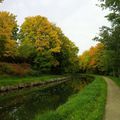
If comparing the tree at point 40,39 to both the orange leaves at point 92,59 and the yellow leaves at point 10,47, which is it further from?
the orange leaves at point 92,59

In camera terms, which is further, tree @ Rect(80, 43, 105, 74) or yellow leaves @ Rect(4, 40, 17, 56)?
tree @ Rect(80, 43, 105, 74)

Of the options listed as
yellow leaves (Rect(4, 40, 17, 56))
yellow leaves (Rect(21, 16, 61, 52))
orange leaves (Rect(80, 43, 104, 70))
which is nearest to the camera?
yellow leaves (Rect(4, 40, 17, 56))

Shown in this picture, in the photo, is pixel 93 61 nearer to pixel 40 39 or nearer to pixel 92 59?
pixel 92 59

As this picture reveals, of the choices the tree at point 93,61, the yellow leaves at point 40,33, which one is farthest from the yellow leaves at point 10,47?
the tree at point 93,61

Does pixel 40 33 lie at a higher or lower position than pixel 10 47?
higher

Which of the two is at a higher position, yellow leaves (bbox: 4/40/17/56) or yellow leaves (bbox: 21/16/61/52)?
yellow leaves (bbox: 21/16/61/52)

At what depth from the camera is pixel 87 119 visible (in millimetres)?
14453

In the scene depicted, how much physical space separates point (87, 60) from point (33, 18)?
56.1 meters

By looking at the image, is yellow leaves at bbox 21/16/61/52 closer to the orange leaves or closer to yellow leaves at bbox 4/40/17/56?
yellow leaves at bbox 4/40/17/56

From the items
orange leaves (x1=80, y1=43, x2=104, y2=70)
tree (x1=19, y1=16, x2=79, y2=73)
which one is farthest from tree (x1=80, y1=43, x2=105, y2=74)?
tree (x1=19, y1=16, x2=79, y2=73)

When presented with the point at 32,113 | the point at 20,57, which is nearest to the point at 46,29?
the point at 20,57

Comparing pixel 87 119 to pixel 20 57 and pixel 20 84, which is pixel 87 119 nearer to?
pixel 20 84

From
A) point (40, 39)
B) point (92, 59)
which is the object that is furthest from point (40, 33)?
point (92, 59)

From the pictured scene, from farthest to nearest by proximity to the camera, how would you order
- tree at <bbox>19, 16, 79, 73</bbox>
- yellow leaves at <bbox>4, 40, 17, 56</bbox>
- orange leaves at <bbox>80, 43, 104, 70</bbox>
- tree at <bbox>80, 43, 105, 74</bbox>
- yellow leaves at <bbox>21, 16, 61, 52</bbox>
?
tree at <bbox>80, 43, 105, 74</bbox> < orange leaves at <bbox>80, 43, 104, 70</bbox> < yellow leaves at <bbox>21, 16, 61, 52</bbox> < tree at <bbox>19, 16, 79, 73</bbox> < yellow leaves at <bbox>4, 40, 17, 56</bbox>
